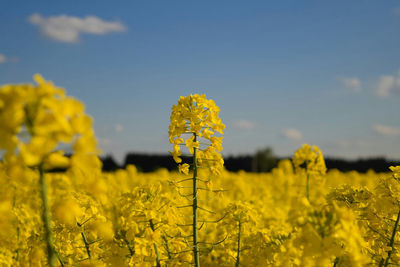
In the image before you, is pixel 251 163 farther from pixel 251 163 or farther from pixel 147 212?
pixel 147 212

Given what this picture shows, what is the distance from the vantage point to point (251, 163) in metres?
32.9

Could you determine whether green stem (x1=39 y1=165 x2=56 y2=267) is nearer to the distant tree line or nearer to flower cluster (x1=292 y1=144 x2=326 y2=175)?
flower cluster (x1=292 y1=144 x2=326 y2=175)

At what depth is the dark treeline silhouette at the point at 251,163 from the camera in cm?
2573

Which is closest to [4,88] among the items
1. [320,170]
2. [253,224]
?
[253,224]

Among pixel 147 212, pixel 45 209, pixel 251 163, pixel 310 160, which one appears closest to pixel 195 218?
pixel 147 212

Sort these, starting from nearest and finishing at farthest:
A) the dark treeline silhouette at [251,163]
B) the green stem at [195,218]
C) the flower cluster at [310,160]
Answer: the green stem at [195,218] → the flower cluster at [310,160] → the dark treeline silhouette at [251,163]

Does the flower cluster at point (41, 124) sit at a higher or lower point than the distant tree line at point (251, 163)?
higher

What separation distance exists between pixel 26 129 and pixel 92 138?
307 mm

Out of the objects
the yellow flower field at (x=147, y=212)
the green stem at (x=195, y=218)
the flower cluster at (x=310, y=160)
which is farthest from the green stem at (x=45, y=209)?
the flower cluster at (x=310, y=160)

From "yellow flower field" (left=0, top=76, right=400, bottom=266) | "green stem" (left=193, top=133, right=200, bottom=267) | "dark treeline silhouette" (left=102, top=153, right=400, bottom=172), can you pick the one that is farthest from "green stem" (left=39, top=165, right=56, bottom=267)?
"dark treeline silhouette" (left=102, top=153, right=400, bottom=172)

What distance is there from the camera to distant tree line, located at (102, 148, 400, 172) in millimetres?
25750

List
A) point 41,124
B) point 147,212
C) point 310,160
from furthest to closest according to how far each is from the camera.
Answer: point 310,160
point 147,212
point 41,124

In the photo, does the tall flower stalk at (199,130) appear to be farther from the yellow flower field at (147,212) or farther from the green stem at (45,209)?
the green stem at (45,209)

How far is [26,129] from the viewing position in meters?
1.54
